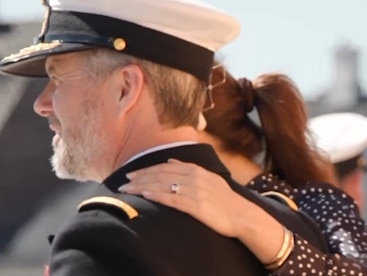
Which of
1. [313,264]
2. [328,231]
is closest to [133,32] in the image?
[313,264]

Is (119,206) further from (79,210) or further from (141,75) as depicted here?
(141,75)

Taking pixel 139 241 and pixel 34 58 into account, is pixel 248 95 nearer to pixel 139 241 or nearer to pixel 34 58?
pixel 34 58

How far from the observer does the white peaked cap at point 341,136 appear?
2973 mm

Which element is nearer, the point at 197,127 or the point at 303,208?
the point at 197,127

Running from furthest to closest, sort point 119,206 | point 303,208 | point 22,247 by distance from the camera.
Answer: point 22,247
point 303,208
point 119,206

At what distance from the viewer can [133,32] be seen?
1798mm

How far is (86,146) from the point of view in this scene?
5.86 ft

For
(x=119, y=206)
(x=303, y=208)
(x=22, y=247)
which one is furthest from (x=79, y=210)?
(x=22, y=247)

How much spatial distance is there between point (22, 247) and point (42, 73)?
6.98 ft

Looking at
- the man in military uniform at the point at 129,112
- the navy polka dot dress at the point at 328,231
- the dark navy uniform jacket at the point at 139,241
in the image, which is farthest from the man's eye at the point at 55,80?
the navy polka dot dress at the point at 328,231

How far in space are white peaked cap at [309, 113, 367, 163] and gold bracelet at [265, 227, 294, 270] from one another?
0.97 metres

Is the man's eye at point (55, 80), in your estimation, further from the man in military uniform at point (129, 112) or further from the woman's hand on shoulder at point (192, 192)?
the woman's hand on shoulder at point (192, 192)

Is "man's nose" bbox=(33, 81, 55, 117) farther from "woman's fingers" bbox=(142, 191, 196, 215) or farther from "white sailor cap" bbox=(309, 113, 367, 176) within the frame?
"white sailor cap" bbox=(309, 113, 367, 176)

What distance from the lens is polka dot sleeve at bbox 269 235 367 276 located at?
1.92 metres
